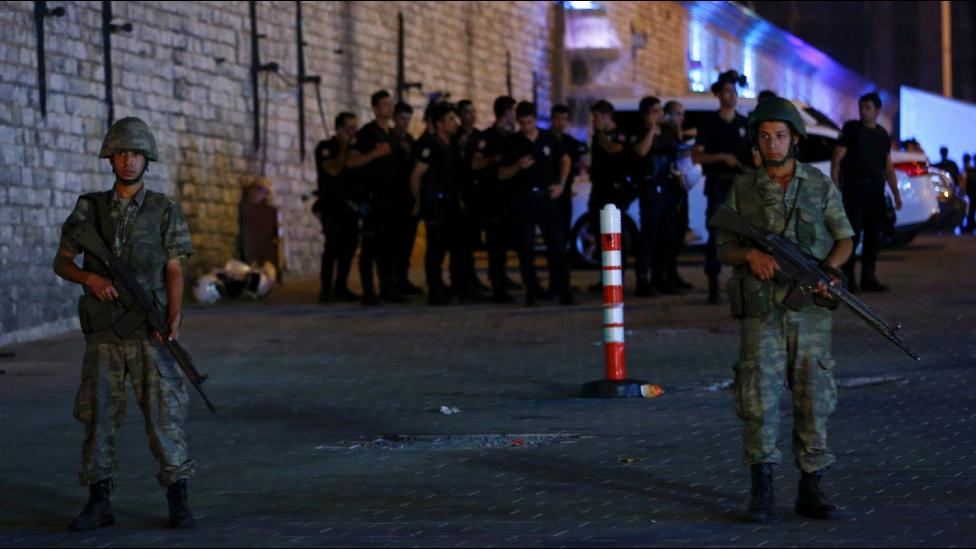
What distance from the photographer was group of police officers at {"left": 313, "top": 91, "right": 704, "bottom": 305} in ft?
61.9

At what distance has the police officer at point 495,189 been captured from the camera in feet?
62.1

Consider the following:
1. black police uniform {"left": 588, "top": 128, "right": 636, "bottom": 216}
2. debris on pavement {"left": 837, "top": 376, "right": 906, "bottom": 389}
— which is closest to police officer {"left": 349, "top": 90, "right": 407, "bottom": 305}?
black police uniform {"left": 588, "top": 128, "right": 636, "bottom": 216}

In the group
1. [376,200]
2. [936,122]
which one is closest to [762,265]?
[376,200]

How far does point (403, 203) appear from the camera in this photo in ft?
66.1

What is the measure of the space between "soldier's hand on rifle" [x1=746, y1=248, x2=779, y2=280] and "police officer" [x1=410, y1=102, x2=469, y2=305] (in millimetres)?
11439

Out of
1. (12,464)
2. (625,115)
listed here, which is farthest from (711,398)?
(625,115)

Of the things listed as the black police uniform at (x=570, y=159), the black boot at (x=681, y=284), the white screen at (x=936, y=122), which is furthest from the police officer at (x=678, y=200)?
the white screen at (x=936, y=122)

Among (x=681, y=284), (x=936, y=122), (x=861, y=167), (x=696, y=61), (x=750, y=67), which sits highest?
(x=750, y=67)

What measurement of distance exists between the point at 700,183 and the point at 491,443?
1407cm

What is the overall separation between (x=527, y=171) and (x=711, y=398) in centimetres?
661

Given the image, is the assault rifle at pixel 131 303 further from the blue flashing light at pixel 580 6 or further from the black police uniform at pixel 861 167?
the blue flashing light at pixel 580 6

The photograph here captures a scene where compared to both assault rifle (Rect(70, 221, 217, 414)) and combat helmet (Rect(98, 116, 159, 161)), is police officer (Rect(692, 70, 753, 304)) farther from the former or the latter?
assault rifle (Rect(70, 221, 217, 414))

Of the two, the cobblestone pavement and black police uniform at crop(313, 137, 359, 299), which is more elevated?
black police uniform at crop(313, 137, 359, 299)

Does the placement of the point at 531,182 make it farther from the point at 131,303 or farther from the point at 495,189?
the point at 131,303
